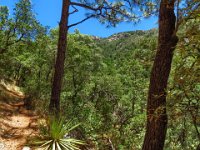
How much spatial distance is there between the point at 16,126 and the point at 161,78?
15.3 feet

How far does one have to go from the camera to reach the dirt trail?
621 cm

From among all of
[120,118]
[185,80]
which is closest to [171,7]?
[185,80]

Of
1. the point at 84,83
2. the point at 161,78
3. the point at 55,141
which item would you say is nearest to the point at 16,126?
the point at 55,141

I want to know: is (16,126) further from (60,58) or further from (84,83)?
(84,83)

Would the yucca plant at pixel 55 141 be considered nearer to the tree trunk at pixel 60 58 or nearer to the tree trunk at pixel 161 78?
the tree trunk at pixel 161 78

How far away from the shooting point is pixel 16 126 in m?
7.79

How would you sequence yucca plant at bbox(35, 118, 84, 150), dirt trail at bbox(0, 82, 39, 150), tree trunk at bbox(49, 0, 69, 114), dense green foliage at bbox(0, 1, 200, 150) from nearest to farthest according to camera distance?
yucca plant at bbox(35, 118, 84, 150) → dirt trail at bbox(0, 82, 39, 150) → dense green foliage at bbox(0, 1, 200, 150) → tree trunk at bbox(49, 0, 69, 114)

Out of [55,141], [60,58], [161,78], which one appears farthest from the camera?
[60,58]

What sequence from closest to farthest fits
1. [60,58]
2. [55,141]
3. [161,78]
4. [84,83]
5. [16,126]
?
[161,78] → [55,141] → [16,126] → [60,58] → [84,83]

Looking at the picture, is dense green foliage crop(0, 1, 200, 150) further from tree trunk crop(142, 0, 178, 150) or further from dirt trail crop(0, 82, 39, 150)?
tree trunk crop(142, 0, 178, 150)

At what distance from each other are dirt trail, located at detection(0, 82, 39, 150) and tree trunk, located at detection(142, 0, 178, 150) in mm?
2781

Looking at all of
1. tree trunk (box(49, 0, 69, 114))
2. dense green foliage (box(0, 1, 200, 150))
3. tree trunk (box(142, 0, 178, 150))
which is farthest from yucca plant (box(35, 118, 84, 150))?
tree trunk (box(49, 0, 69, 114))

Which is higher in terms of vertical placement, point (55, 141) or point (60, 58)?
point (60, 58)

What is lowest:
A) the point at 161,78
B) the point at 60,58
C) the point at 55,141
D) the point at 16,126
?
the point at 55,141
